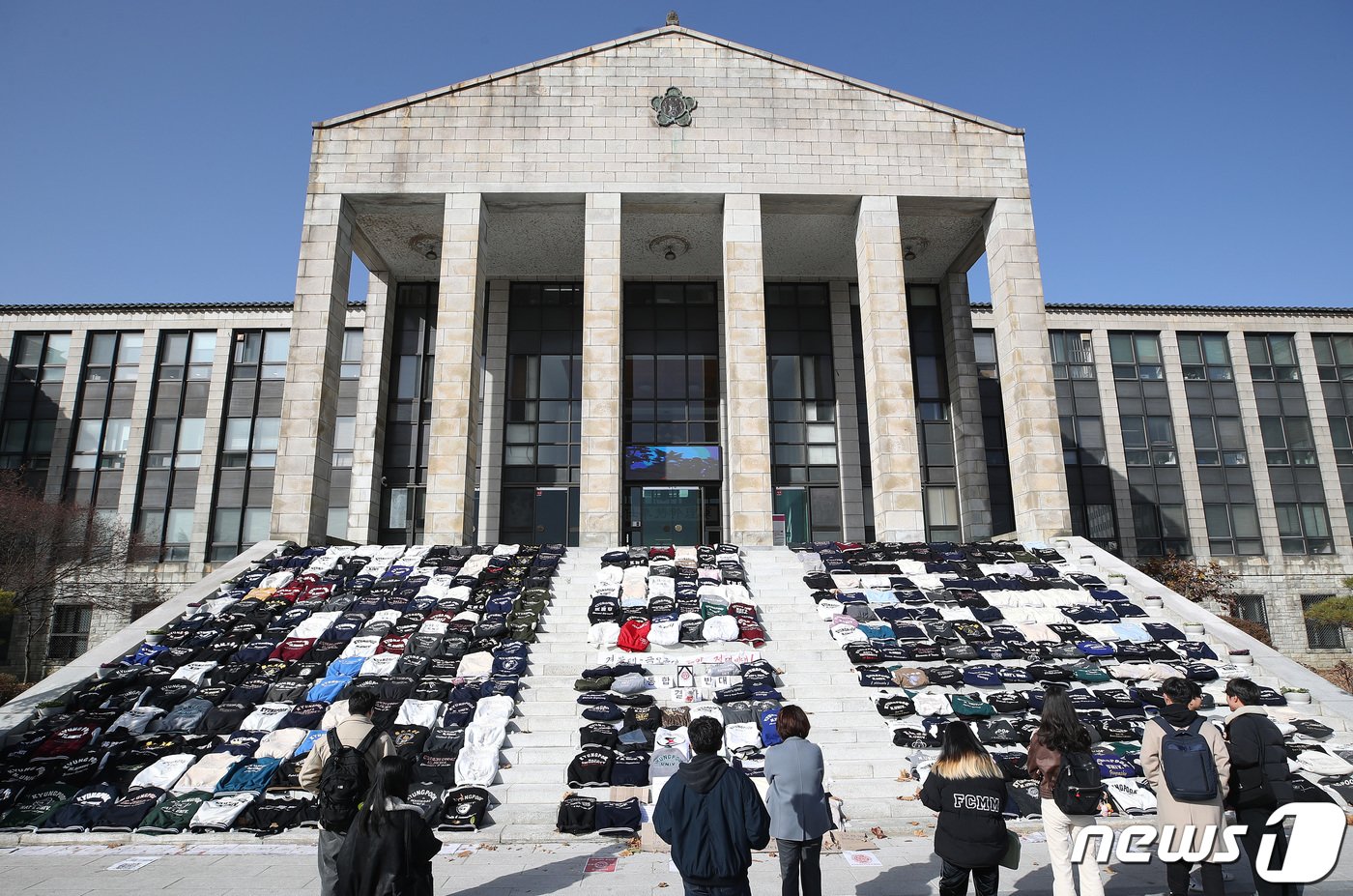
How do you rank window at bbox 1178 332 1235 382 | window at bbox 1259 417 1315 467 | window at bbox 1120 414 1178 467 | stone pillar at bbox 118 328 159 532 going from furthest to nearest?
1. window at bbox 1178 332 1235 382
2. window at bbox 1259 417 1315 467
3. window at bbox 1120 414 1178 467
4. stone pillar at bbox 118 328 159 532

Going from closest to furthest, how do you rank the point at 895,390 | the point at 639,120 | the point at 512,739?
the point at 512,739
the point at 895,390
the point at 639,120

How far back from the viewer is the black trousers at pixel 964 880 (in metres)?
5.88

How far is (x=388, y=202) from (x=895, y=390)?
15654 millimetres

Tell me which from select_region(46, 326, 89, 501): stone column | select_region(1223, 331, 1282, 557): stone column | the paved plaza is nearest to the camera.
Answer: the paved plaza

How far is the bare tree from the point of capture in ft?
92.4

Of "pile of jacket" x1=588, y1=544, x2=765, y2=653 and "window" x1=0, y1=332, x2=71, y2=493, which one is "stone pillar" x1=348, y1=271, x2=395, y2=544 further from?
"window" x1=0, y1=332, x2=71, y2=493

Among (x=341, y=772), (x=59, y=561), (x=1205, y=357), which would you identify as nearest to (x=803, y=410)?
(x=1205, y=357)

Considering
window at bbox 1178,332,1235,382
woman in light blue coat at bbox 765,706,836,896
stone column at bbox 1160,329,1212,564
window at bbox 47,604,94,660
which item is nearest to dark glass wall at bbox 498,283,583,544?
window at bbox 47,604,94,660

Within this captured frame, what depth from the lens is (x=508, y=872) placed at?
27.5ft

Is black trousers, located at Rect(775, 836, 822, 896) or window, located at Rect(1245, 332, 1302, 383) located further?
window, located at Rect(1245, 332, 1302, 383)

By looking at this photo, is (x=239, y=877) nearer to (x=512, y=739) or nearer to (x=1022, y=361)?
(x=512, y=739)

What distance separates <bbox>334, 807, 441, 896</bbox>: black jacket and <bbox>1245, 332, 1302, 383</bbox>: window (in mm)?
41604

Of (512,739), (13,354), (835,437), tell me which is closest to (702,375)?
(835,437)

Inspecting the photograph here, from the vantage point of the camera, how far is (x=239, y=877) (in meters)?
8.20
